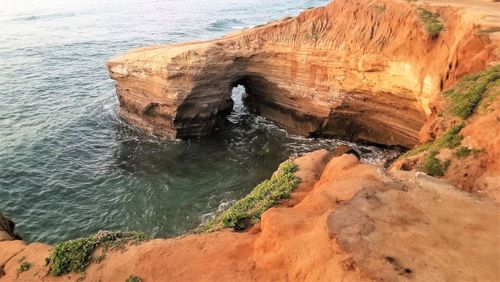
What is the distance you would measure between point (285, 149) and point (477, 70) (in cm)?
948

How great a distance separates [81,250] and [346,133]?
14.6 metres

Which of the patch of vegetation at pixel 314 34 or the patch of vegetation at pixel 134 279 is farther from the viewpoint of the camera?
Result: the patch of vegetation at pixel 314 34

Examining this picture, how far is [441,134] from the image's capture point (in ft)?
41.5

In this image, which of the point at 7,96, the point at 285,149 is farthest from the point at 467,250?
the point at 7,96

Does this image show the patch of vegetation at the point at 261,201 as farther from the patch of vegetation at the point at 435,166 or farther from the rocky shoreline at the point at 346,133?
the patch of vegetation at the point at 435,166

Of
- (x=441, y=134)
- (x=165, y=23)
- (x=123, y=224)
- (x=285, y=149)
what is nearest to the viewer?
(x=441, y=134)

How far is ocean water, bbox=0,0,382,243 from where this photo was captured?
53.2ft

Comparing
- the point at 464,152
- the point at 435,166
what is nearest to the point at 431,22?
the point at 464,152

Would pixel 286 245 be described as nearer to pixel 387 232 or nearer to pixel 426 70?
pixel 387 232

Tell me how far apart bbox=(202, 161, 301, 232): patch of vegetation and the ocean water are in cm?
456

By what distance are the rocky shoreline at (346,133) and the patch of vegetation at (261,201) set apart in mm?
157

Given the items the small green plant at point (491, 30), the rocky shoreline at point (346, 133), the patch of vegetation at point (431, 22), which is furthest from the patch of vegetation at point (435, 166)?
the patch of vegetation at point (431, 22)

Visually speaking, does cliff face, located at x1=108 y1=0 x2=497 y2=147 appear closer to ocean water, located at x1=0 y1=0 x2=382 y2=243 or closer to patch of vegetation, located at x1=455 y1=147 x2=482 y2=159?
ocean water, located at x1=0 y1=0 x2=382 y2=243

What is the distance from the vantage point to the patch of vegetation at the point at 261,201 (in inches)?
400
